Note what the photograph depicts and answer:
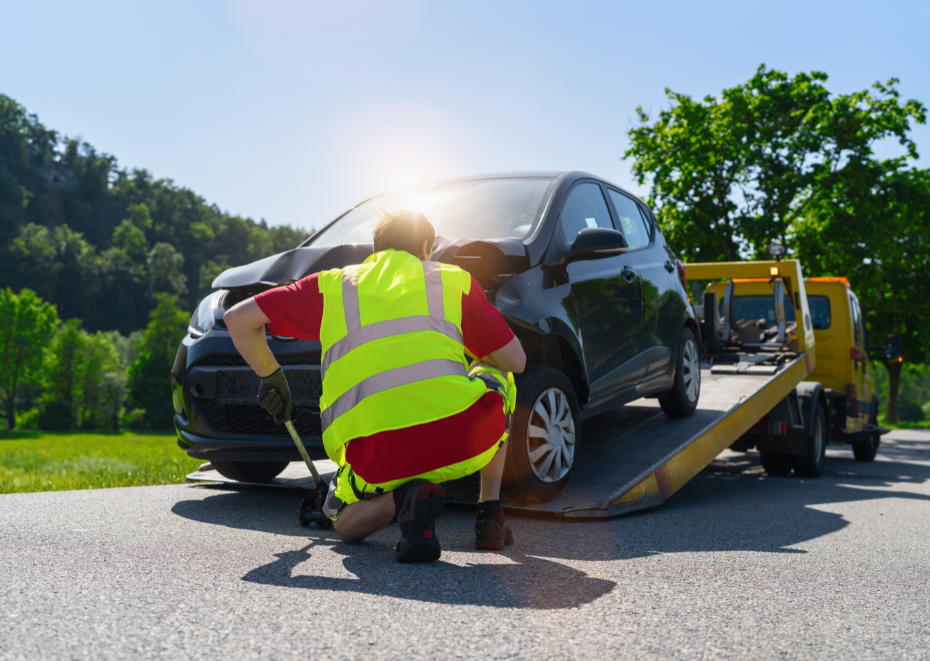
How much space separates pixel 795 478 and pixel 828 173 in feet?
45.2

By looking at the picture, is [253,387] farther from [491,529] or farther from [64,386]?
[64,386]

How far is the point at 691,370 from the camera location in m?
6.29

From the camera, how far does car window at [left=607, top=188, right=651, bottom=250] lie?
557 cm

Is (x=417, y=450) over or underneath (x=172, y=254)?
underneath

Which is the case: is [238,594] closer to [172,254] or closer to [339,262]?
[339,262]

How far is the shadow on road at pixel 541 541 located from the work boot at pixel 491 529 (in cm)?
7

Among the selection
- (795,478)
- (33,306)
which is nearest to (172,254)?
(33,306)

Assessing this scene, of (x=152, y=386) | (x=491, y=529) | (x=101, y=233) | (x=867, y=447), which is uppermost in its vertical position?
(x=101, y=233)

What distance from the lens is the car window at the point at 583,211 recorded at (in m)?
4.68

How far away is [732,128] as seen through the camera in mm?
19656

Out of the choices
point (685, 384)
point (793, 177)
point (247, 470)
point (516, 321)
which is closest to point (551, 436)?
point (516, 321)

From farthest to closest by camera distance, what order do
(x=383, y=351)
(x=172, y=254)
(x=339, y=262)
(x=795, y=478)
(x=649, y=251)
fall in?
(x=172, y=254), (x=795, y=478), (x=649, y=251), (x=339, y=262), (x=383, y=351)

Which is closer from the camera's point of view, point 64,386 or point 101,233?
point 64,386

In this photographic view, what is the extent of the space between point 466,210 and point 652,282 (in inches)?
63.2
